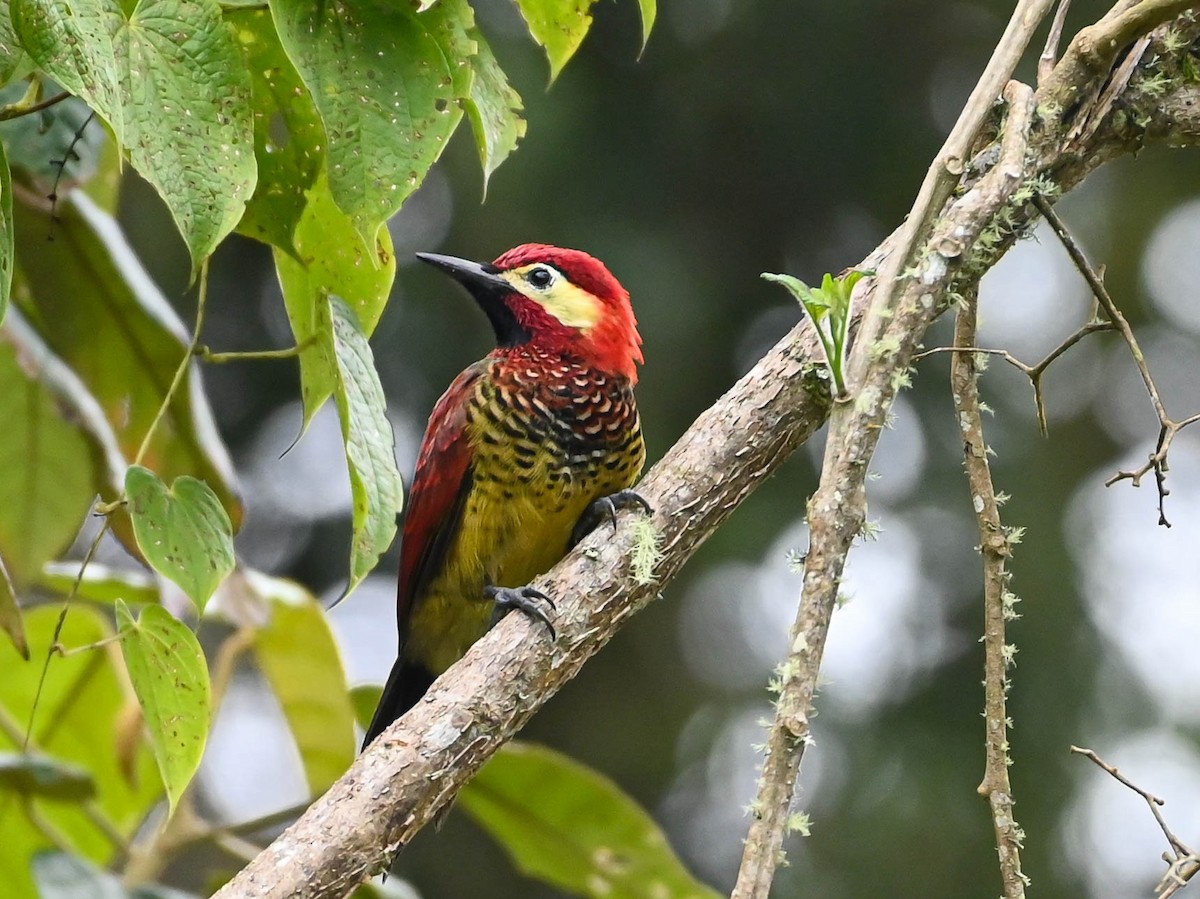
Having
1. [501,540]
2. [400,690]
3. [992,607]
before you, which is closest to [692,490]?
[992,607]

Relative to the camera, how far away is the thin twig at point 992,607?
4.50 feet

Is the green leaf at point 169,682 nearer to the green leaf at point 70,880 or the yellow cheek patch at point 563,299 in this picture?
the green leaf at point 70,880

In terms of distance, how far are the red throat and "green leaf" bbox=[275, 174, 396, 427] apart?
44.5 inches

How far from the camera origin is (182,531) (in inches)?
55.1

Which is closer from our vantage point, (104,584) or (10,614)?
(10,614)

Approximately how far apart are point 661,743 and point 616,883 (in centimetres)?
298

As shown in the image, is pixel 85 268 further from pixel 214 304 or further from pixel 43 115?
pixel 214 304

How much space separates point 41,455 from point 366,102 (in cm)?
99

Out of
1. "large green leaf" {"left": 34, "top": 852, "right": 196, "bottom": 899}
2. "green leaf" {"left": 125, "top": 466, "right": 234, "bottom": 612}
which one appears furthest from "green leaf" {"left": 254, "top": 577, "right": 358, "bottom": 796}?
"green leaf" {"left": 125, "top": 466, "right": 234, "bottom": 612}

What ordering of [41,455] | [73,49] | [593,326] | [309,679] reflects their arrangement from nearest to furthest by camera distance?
[73,49] < [41,455] < [309,679] < [593,326]

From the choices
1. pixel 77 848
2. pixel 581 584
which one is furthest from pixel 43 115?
pixel 77 848

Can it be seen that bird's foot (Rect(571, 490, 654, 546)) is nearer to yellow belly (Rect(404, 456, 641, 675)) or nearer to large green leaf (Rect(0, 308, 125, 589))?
yellow belly (Rect(404, 456, 641, 675))

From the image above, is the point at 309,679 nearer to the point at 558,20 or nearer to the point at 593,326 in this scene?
the point at 593,326

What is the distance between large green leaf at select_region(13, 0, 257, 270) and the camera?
1211 millimetres
